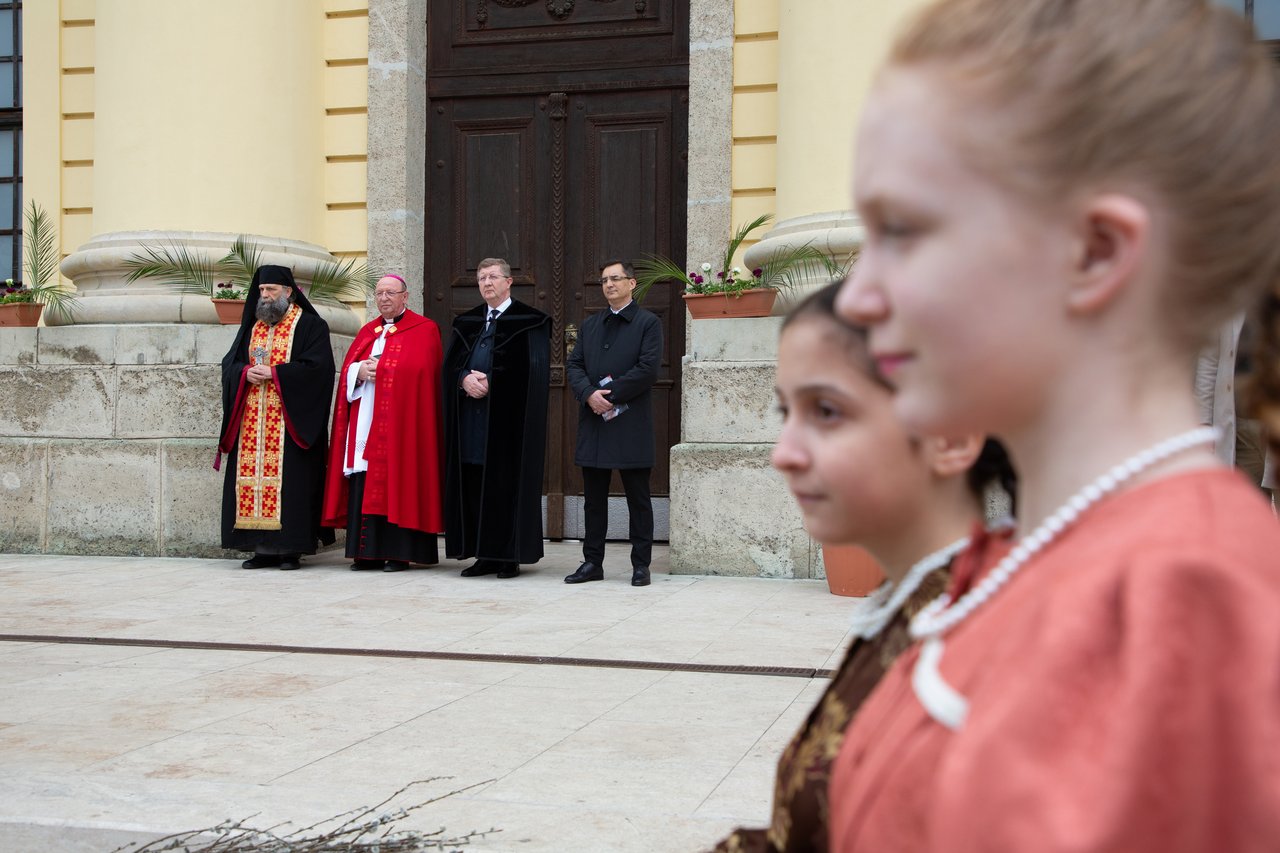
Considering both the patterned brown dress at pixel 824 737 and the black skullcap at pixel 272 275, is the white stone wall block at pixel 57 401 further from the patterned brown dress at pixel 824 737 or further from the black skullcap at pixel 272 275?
the patterned brown dress at pixel 824 737

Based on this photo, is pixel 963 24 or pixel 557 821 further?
pixel 557 821

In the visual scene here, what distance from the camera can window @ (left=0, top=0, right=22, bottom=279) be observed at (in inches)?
456

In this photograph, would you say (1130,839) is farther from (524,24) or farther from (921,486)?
(524,24)

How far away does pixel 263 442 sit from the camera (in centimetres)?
930

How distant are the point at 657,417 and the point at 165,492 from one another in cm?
345

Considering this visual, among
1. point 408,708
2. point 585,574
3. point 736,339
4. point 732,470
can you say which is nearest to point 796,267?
point 736,339

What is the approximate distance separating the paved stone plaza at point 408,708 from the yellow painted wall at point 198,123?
3.06 metres

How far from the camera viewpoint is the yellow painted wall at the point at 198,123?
9.76 metres

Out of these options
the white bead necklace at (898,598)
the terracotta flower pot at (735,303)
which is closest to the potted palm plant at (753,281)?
the terracotta flower pot at (735,303)

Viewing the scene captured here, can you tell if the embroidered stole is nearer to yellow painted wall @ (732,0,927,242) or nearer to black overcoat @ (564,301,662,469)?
black overcoat @ (564,301,662,469)

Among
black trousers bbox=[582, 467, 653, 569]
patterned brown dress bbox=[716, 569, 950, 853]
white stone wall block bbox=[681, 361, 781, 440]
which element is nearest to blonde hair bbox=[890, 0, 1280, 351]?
patterned brown dress bbox=[716, 569, 950, 853]

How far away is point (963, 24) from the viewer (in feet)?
2.33

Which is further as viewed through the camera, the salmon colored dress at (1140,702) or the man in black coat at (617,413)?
the man in black coat at (617,413)

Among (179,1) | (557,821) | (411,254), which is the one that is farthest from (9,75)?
(557,821)
